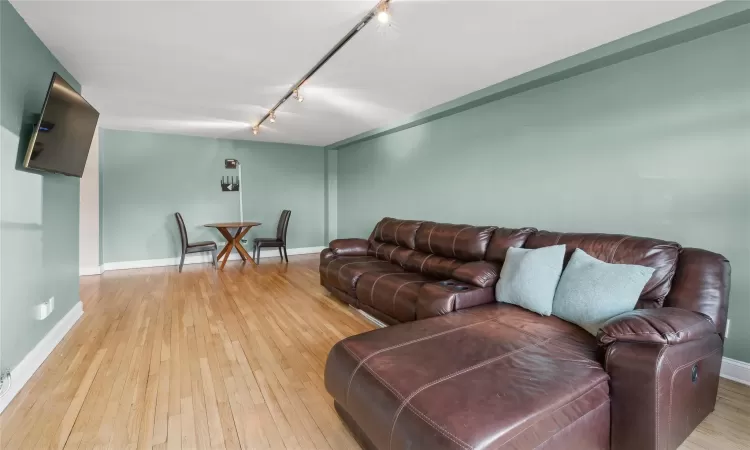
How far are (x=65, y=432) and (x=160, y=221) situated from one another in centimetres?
484

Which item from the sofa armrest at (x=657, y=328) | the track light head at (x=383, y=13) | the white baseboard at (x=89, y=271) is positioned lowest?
the white baseboard at (x=89, y=271)

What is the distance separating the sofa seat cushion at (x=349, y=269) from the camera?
3.41 meters

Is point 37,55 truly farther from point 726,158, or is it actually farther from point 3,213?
point 726,158

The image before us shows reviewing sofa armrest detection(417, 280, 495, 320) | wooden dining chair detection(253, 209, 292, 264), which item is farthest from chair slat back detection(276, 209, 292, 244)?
sofa armrest detection(417, 280, 495, 320)

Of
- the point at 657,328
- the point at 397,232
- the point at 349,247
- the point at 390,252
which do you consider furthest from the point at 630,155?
the point at 349,247

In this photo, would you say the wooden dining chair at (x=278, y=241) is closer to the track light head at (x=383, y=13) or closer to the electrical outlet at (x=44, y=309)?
the electrical outlet at (x=44, y=309)

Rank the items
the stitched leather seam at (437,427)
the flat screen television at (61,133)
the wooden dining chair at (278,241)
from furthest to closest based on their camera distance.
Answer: the wooden dining chair at (278,241) < the flat screen television at (61,133) < the stitched leather seam at (437,427)

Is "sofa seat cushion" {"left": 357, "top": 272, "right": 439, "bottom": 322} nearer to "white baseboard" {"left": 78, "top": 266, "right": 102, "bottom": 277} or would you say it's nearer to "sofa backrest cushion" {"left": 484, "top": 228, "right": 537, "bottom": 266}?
"sofa backrest cushion" {"left": 484, "top": 228, "right": 537, "bottom": 266}

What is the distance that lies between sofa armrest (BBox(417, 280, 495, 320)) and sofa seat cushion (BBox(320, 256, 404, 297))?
0.93 metres

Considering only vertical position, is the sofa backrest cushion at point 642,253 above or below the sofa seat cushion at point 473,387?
above

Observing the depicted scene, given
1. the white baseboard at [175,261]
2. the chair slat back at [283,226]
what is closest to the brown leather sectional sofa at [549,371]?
the chair slat back at [283,226]

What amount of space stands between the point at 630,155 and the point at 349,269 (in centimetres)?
262

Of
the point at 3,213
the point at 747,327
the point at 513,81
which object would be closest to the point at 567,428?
the point at 747,327

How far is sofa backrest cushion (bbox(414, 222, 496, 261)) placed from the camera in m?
3.00
